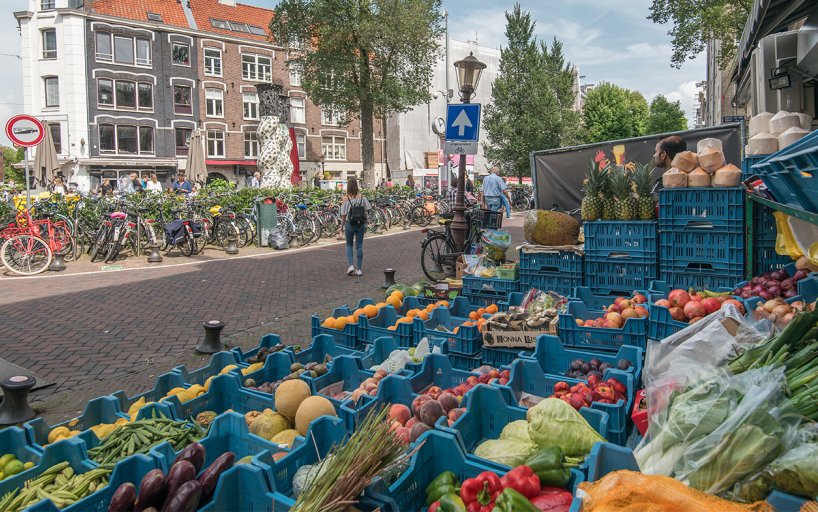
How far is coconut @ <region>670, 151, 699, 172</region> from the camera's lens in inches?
214

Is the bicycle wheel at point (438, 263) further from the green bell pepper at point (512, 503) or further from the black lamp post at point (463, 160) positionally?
the green bell pepper at point (512, 503)

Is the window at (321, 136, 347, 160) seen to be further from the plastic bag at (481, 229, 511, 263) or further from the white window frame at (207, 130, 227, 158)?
the plastic bag at (481, 229, 511, 263)

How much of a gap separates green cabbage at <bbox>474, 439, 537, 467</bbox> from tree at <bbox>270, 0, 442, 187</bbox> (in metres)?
23.3

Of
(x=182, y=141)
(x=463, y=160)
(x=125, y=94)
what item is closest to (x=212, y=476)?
(x=463, y=160)

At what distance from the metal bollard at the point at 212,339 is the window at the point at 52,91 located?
3857 cm

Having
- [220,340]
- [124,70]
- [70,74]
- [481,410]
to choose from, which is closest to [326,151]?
[124,70]

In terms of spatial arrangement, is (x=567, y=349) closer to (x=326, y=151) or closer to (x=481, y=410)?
(x=481, y=410)

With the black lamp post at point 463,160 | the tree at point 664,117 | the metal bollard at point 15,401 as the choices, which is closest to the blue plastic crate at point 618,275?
the black lamp post at point 463,160

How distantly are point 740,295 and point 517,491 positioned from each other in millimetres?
3281

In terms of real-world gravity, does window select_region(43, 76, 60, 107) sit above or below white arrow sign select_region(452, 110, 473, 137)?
above

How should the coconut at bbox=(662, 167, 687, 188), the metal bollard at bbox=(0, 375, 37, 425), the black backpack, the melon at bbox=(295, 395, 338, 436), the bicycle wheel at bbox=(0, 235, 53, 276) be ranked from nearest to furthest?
the melon at bbox=(295, 395, 338, 436) < the metal bollard at bbox=(0, 375, 37, 425) < the coconut at bbox=(662, 167, 687, 188) < the black backpack < the bicycle wheel at bbox=(0, 235, 53, 276)

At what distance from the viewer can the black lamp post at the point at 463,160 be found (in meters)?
9.45

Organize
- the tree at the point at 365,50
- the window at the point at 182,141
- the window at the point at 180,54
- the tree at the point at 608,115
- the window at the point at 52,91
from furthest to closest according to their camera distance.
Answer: the tree at the point at 608,115
the window at the point at 182,141
the window at the point at 180,54
the window at the point at 52,91
the tree at the point at 365,50

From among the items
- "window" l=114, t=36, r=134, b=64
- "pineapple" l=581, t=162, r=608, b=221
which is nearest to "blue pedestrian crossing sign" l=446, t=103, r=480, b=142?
"pineapple" l=581, t=162, r=608, b=221
